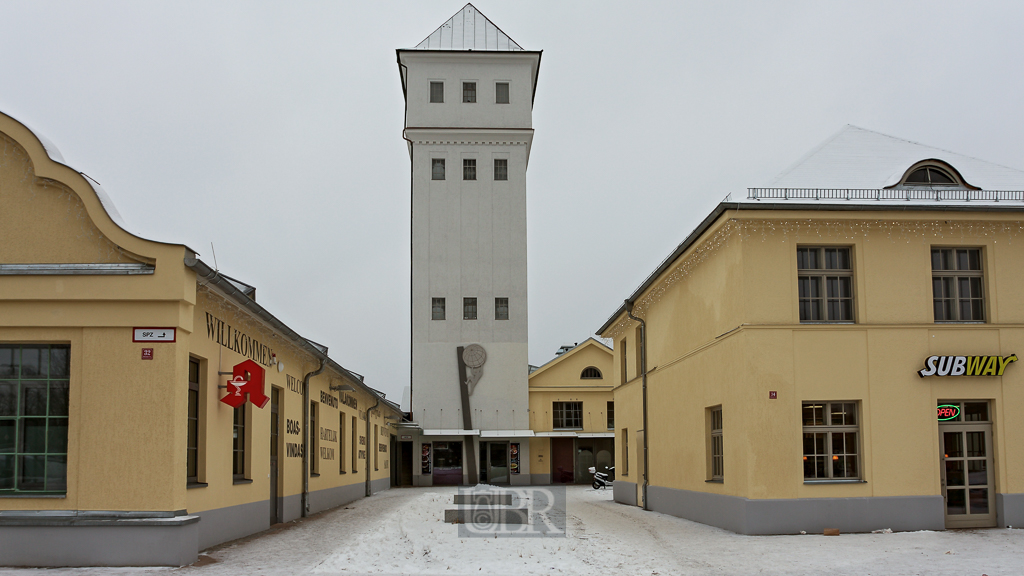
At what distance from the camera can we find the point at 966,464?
607 inches

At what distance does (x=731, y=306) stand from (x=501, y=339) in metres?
25.7

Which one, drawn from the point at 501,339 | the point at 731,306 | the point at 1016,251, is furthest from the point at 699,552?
the point at 501,339

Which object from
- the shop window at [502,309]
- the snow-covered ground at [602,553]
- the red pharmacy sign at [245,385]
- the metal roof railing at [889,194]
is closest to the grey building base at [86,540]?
the snow-covered ground at [602,553]

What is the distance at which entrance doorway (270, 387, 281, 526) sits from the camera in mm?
17219

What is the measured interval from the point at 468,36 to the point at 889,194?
1262 inches

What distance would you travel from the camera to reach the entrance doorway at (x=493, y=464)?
1617 inches

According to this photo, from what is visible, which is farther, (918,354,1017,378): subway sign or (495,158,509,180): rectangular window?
(495,158,509,180): rectangular window

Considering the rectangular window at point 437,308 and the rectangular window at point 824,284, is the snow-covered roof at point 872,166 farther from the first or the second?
the rectangular window at point 437,308

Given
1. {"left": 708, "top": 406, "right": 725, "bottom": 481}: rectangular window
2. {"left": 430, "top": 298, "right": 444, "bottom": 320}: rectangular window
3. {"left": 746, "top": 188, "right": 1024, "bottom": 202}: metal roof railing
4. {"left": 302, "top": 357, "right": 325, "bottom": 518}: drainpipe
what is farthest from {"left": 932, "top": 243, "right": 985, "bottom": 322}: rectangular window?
{"left": 430, "top": 298, "right": 444, "bottom": 320}: rectangular window

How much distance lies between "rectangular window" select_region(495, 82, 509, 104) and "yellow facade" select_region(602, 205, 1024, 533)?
91.5 ft

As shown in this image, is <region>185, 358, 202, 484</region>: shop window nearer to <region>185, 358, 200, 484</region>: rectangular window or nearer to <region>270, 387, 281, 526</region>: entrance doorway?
<region>185, 358, 200, 484</region>: rectangular window

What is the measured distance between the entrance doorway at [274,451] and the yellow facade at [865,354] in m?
8.74

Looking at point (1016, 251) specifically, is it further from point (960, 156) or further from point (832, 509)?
point (832, 509)

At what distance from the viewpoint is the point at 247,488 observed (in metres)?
14.8
